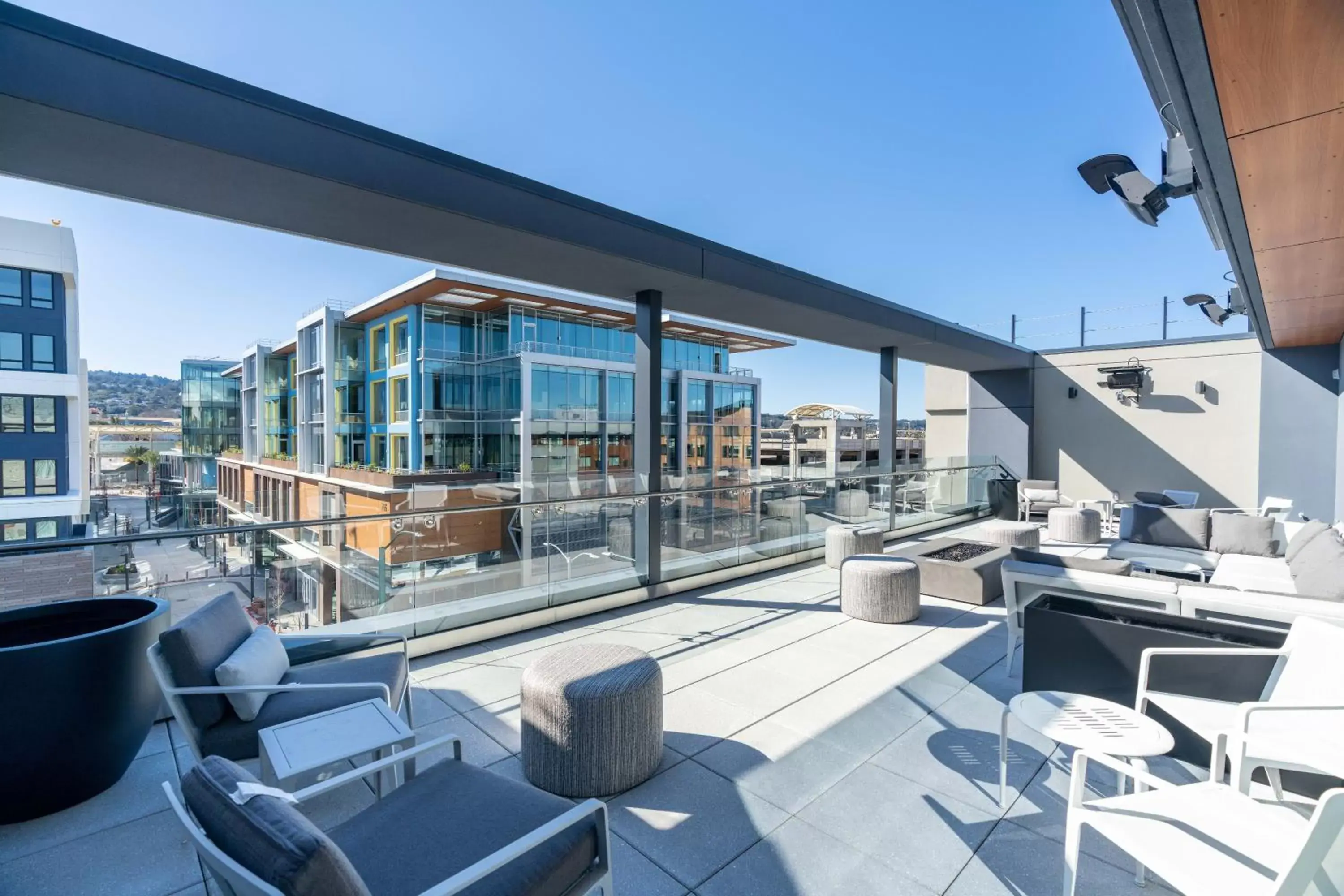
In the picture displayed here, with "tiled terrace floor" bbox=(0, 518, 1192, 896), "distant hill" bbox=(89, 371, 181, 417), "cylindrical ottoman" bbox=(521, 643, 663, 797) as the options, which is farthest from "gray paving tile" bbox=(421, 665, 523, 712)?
"distant hill" bbox=(89, 371, 181, 417)

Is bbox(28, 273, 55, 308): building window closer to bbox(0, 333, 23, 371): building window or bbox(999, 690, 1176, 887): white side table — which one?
bbox(0, 333, 23, 371): building window

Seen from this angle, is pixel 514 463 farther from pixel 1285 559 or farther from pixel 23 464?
pixel 1285 559

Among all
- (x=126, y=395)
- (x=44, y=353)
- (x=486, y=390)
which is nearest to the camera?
(x=44, y=353)

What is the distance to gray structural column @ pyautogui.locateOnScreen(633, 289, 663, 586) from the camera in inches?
225

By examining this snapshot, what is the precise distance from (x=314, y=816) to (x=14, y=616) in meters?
1.68

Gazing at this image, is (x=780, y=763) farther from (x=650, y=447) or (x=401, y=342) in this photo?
(x=401, y=342)

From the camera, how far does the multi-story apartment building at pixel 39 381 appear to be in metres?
10.2

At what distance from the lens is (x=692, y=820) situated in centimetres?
Result: 233

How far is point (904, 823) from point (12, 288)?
1615cm

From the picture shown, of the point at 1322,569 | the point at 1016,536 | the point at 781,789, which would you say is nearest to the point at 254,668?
the point at 781,789

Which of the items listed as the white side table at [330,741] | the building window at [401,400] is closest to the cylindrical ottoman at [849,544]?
the white side table at [330,741]

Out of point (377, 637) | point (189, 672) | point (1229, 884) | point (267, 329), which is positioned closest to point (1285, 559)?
point (1229, 884)

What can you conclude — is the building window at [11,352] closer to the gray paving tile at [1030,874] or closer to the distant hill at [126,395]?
the distant hill at [126,395]

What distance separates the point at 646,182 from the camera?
12.3 metres
